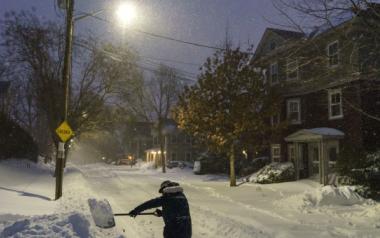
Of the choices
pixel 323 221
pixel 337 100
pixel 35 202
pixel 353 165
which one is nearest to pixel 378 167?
pixel 353 165

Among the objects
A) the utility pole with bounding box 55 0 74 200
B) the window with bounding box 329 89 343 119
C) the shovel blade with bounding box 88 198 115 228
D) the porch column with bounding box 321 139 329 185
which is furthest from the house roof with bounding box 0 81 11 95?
the shovel blade with bounding box 88 198 115 228

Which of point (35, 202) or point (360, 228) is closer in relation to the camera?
point (360, 228)

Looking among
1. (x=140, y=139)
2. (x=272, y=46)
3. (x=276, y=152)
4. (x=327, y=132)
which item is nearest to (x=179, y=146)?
(x=140, y=139)

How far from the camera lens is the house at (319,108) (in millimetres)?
13594

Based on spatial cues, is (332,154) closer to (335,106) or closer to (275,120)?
(335,106)

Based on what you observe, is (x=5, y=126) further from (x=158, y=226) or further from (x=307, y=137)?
(x=158, y=226)

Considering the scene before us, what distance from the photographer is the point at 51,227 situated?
29.3 ft

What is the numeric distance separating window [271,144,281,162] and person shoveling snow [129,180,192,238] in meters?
27.1

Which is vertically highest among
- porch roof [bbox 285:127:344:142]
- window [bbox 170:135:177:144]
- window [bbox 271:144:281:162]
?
window [bbox 170:135:177:144]

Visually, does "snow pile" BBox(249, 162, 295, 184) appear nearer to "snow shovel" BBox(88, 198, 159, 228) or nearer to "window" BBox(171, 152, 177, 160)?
"snow shovel" BBox(88, 198, 159, 228)

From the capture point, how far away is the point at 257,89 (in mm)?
A: 27875

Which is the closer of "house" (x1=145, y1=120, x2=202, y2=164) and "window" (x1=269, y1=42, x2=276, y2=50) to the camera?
"window" (x1=269, y1=42, x2=276, y2=50)

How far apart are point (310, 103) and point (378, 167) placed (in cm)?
1091

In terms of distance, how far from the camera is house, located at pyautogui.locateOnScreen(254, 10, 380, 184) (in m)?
13.6
